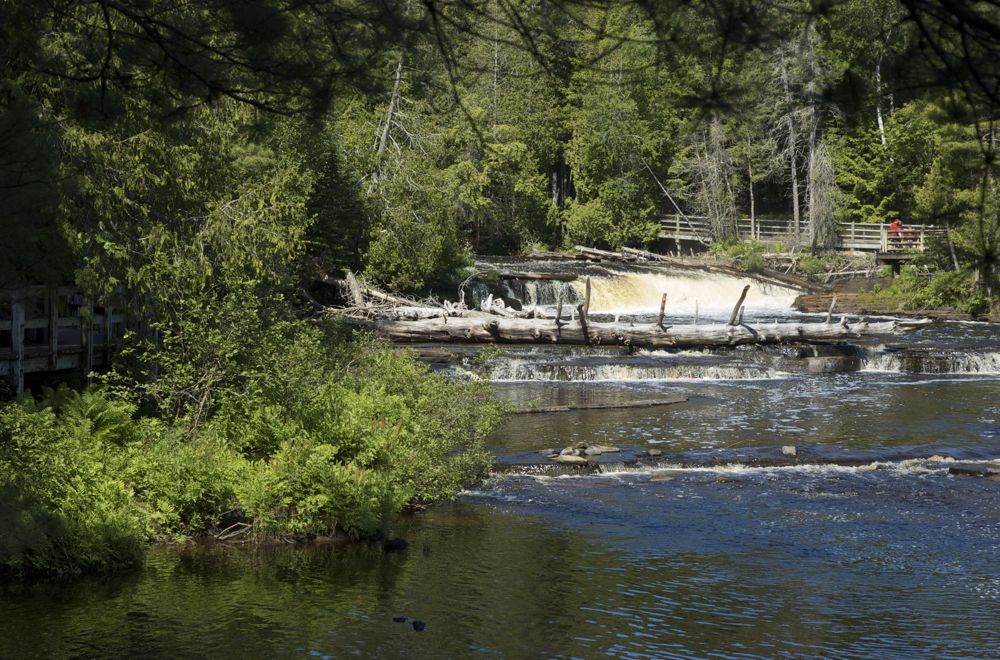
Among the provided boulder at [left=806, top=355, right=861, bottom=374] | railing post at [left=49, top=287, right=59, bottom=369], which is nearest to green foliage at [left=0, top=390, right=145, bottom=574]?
railing post at [left=49, top=287, right=59, bottom=369]

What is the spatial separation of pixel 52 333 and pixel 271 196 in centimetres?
391

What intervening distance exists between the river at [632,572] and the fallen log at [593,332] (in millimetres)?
7198

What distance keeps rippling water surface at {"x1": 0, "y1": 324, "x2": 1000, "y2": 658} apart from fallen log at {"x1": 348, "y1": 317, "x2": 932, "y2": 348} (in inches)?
297

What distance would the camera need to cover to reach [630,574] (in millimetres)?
11711

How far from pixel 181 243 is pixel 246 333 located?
2257mm

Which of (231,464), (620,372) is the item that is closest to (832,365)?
(620,372)

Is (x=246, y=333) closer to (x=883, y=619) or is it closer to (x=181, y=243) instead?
(x=181, y=243)

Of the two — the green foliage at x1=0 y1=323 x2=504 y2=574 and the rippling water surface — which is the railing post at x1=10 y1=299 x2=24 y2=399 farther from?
the rippling water surface

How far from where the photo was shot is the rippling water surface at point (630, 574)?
9719 mm

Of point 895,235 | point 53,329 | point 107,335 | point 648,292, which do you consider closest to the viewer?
point 53,329

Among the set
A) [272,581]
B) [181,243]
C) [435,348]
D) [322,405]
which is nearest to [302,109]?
[272,581]

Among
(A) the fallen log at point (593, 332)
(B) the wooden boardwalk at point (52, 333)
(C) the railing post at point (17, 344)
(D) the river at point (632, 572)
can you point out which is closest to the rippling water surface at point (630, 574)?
(D) the river at point (632, 572)

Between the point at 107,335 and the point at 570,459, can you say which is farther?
the point at 570,459

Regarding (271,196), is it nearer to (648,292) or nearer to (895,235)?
(648,292)
